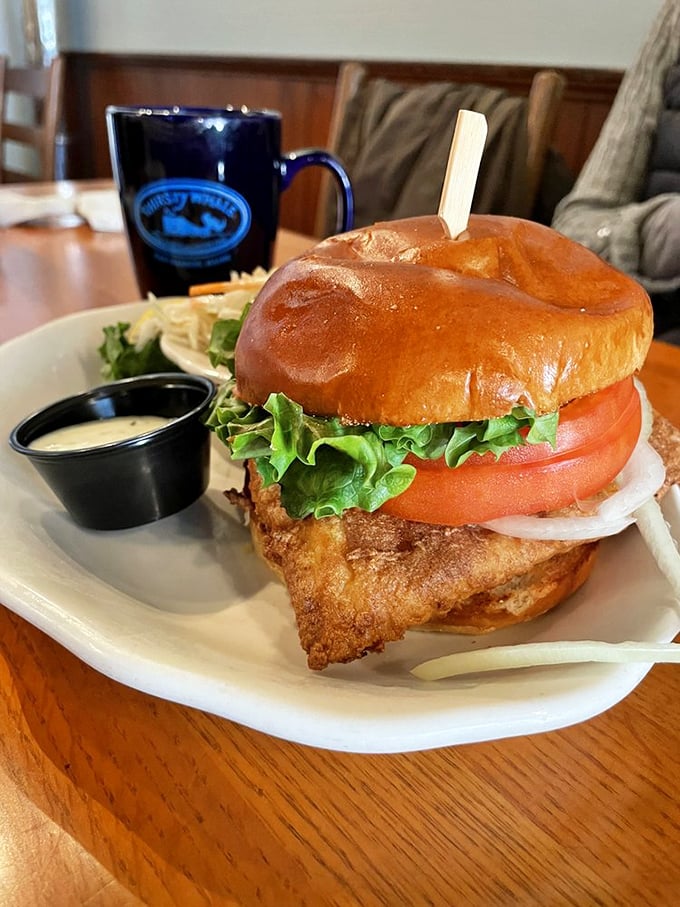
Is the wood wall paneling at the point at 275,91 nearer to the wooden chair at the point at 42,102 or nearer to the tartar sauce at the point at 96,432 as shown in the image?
the wooden chair at the point at 42,102

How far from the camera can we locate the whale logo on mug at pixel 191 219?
146 cm

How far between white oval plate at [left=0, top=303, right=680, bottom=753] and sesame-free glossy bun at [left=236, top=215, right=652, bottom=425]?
27cm

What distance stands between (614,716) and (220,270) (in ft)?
3.93

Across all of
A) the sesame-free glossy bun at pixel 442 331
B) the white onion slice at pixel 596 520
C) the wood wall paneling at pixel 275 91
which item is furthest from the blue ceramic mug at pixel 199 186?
the wood wall paneling at pixel 275 91

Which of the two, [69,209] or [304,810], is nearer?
[304,810]

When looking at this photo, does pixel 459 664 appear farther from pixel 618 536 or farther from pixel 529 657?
pixel 618 536

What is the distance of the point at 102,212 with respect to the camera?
2.63 metres

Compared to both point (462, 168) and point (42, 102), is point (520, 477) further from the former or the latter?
point (42, 102)

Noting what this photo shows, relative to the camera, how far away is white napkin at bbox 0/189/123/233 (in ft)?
8.61

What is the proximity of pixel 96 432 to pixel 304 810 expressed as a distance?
66cm

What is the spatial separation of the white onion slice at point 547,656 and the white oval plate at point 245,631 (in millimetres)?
13

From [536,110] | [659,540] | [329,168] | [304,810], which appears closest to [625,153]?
[536,110]

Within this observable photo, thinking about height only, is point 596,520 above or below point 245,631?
above

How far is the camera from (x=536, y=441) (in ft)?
2.55
